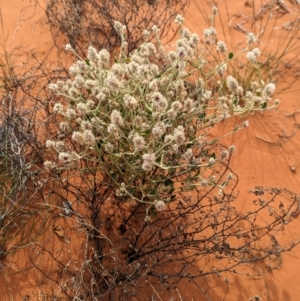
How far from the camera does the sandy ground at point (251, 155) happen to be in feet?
7.50

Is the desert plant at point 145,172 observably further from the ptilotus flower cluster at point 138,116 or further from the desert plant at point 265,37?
the desert plant at point 265,37

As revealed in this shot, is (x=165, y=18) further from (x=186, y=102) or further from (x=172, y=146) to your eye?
(x=172, y=146)

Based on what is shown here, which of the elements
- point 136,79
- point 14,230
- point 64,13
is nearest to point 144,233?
point 14,230

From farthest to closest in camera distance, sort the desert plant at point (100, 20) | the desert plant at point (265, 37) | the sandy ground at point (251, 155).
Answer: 1. the desert plant at point (100, 20)
2. the desert plant at point (265, 37)
3. the sandy ground at point (251, 155)

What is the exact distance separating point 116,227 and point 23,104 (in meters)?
1.08

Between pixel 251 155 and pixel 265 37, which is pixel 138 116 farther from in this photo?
pixel 265 37

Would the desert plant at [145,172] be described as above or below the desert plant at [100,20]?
below

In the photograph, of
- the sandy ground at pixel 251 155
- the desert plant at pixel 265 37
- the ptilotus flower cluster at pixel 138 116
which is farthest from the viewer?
the desert plant at pixel 265 37

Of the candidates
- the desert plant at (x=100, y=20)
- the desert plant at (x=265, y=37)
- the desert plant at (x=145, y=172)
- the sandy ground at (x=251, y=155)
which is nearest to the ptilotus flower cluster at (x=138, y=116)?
the desert plant at (x=145, y=172)

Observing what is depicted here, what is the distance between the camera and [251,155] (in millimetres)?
2844

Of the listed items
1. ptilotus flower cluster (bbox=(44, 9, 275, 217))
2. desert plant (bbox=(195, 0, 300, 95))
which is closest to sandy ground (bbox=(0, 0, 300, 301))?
desert plant (bbox=(195, 0, 300, 95))

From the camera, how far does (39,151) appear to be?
102 inches

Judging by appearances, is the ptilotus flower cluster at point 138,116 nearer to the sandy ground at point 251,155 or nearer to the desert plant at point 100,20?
the sandy ground at point 251,155

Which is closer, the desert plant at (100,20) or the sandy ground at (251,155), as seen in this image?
the sandy ground at (251,155)
